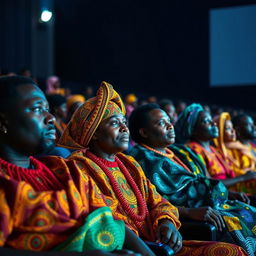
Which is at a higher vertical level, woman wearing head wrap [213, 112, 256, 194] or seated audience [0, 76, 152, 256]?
seated audience [0, 76, 152, 256]

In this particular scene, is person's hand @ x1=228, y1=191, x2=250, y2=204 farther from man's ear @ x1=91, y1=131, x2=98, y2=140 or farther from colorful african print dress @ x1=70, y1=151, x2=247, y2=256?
man's ear @ x1=91, y1=131, x2=98, y2=140

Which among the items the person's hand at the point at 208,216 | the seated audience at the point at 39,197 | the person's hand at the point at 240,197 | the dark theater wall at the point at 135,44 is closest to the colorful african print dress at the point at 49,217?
the seated audience at the point at 39,197

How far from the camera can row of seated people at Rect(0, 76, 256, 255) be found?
4.22 ft

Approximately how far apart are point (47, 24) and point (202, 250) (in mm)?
11935

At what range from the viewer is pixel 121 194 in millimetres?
1910

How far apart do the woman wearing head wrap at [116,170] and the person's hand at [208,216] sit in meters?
0.21

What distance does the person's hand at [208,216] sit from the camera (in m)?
2.19

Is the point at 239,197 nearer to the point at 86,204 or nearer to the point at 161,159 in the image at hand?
the point at 161,159

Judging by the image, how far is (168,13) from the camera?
12828 millimetres

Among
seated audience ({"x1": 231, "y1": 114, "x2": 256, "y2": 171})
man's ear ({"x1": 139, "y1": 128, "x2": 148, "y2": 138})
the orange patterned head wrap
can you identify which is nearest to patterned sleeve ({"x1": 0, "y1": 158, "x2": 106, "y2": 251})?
the orange patterned head wrap

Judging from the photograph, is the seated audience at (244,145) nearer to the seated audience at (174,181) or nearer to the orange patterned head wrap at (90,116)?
the seated audience at (174,181)

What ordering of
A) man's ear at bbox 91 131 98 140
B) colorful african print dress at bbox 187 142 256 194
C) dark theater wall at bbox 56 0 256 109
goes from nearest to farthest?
man's ear at bbox 91 131 98 140
colorful african print dress at bbox 187 142 256 194
dark theater wall at bbox 56 0 256 109

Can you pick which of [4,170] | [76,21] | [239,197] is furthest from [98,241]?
[76,21]

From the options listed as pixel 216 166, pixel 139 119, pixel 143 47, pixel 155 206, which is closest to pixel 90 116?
pixel 155 206
